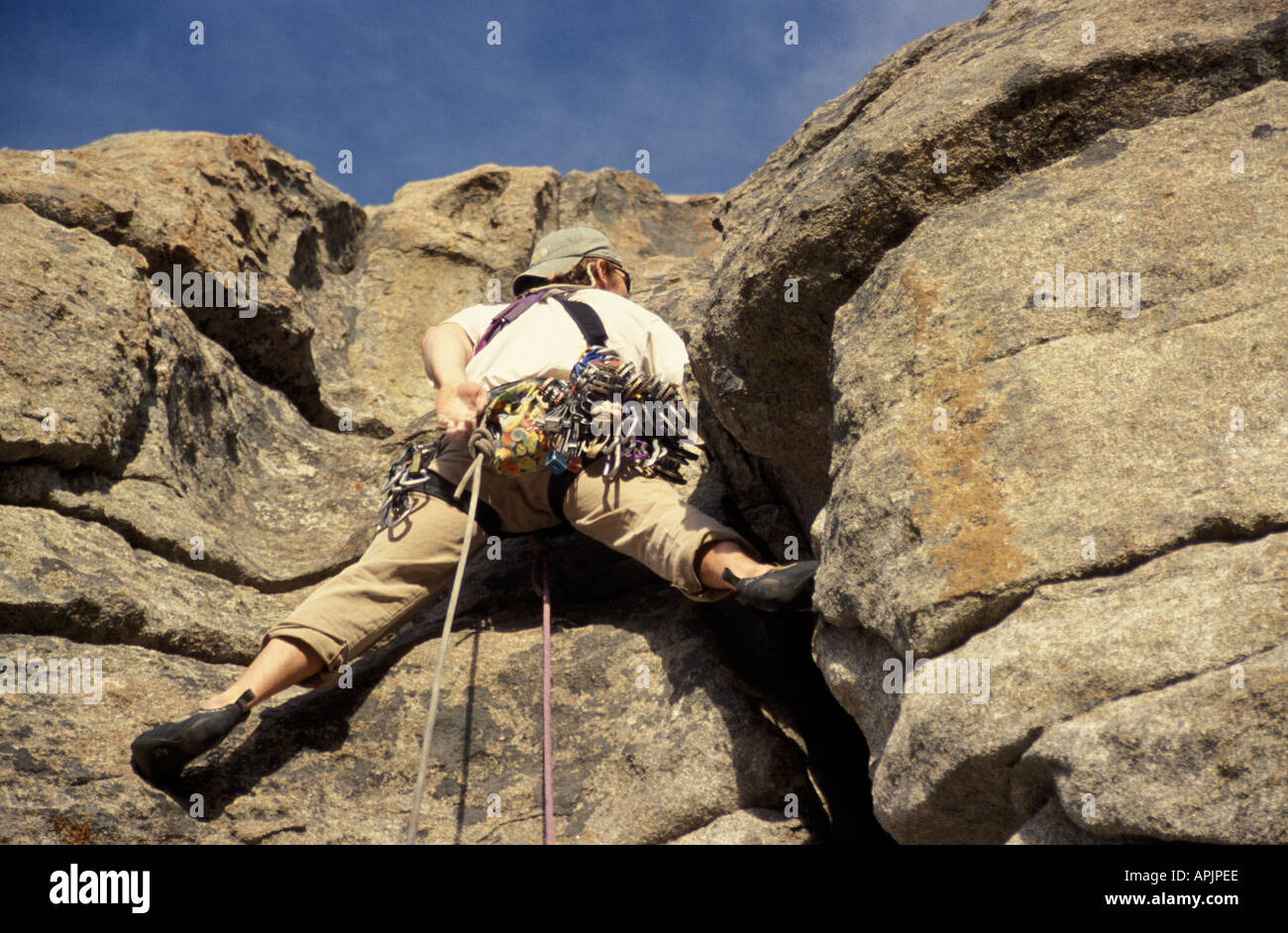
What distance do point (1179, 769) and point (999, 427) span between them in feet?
3.21

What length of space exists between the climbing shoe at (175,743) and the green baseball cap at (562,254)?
230cm

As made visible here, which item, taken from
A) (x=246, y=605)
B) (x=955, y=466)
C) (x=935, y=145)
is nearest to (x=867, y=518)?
(x=955, y=466)

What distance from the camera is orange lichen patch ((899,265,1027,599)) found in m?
2.39

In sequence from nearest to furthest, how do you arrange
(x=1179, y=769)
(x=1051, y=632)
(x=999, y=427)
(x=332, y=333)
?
(x=1179, y=769) → (x=1051, y=632) → (x=999, y=427) → (x=332, y=333)

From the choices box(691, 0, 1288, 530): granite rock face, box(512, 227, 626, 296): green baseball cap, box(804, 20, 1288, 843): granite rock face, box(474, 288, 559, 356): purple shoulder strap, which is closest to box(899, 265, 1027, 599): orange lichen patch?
box(804, 20, 1288, 843): granite rock face

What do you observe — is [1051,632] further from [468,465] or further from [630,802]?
[468,465]

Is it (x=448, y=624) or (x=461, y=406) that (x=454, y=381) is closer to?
(x=461, y=406)

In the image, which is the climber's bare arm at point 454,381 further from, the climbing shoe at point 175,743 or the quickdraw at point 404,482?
the climbing shoe at point 175,743

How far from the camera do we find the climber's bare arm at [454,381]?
3856mm

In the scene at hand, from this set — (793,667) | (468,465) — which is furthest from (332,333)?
(793,667)

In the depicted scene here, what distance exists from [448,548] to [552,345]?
0.91 meters

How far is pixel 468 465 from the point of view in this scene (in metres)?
4.06

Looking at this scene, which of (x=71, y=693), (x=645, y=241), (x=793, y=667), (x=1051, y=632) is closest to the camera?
(x=1051, y=632)

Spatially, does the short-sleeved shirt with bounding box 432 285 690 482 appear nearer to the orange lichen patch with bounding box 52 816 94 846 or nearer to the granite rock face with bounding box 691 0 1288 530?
the granite rock face with bounding box 691 0 1288 530
